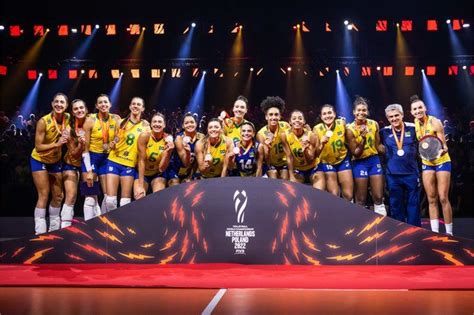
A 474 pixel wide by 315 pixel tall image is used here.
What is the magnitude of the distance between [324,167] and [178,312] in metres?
4.91

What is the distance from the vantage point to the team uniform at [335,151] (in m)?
9.12

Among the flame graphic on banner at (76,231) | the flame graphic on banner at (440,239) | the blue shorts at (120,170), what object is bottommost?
the flame graphic on banner at (440,239)

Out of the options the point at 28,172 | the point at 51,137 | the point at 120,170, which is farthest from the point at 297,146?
the point at 28,172

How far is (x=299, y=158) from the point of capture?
29.8 ft

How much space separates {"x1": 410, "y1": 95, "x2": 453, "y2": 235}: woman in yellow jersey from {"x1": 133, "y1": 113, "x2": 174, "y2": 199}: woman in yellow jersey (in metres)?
3.23

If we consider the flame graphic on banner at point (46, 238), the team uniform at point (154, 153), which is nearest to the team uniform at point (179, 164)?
the team uniform at point (154, 153)

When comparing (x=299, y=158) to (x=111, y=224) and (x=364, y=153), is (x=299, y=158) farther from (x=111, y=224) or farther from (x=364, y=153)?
(x=111, y=224)

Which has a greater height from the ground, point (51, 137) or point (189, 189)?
point (51, 137)

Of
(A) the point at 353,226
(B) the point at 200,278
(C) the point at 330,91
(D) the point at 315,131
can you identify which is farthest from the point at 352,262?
(C) the point at 330,91

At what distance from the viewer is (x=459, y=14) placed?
13.5 metres

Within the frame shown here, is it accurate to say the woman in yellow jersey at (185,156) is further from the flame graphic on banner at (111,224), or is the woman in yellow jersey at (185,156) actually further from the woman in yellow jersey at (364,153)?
the flame graphic on banner at (111,224)

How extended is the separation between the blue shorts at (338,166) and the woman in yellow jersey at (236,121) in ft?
4.23

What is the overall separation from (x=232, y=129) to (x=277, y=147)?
2.29ft

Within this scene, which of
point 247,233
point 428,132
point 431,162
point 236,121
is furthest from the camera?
point 236,121
